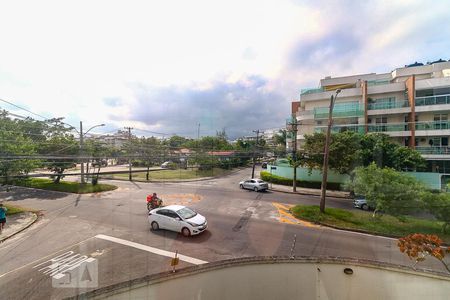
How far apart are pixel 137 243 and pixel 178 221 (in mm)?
1971

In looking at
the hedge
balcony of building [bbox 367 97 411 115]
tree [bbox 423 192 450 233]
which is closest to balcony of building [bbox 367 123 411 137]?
balcony of building [bbox 367 97 411 115]

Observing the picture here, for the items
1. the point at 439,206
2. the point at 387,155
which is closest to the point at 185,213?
the point at 439,206

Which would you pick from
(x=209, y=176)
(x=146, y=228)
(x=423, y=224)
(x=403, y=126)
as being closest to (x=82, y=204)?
(x=146, y=228)

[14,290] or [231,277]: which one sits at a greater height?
[231,277]

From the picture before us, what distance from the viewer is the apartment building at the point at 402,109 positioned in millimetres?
24156

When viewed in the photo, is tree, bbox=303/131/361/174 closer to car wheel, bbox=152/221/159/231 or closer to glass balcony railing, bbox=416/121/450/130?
glass balcony railing, bbox=416/121/450/130

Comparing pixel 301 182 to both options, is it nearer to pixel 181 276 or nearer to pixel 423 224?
pixel 423 224

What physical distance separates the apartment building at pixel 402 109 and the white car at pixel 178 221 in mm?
22164

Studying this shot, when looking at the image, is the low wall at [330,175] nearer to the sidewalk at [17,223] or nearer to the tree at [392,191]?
the tree at [392,191]

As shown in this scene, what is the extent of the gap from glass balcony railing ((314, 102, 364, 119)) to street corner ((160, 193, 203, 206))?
18.7m

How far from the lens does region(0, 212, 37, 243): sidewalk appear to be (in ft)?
37.9

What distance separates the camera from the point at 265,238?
10.8 m

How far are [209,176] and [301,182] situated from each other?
13.1m

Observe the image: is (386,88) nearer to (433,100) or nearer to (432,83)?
(432,83)
